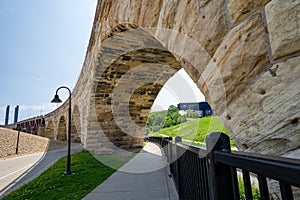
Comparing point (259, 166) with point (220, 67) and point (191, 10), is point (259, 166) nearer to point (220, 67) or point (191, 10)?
point (220, 67)

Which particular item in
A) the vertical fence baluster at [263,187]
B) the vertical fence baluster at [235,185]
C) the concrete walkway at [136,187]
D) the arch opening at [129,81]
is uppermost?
the arch opening at [129,81]

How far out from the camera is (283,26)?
0.79 meters

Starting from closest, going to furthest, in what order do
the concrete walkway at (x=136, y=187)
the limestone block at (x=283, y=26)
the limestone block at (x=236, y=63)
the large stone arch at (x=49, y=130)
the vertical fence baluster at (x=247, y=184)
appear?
1. the vertical fence baluster at (x=247, y=184)
2. the limestone block at (x=283, y=26)
3. the limestone block at (x=236, y=63)
4. the concrete walkway at (x=136, y=187)
5. the large stone arch at (x=49, y=130)

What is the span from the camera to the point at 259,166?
0.51 meters

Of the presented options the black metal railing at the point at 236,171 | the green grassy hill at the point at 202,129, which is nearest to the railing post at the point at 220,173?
the black metal railing at the point at 236,171

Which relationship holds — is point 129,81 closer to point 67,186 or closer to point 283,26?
point 67,186

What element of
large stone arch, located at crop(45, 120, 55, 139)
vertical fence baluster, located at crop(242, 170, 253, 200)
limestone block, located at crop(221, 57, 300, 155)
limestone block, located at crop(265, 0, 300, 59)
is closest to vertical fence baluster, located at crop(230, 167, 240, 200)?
vertical fence baluster, located at crop(242, 170, 253, 200)

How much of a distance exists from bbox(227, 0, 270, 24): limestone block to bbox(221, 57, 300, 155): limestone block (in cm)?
34

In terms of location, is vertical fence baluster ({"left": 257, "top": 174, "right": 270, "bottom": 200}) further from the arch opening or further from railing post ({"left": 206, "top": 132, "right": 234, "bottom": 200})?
the arch opening

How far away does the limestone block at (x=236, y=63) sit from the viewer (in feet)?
2.94

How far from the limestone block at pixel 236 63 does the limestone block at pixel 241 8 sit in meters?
0.05

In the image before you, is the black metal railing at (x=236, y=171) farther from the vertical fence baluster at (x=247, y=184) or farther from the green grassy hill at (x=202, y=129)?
the green grassy hill at (x=202, y=129)

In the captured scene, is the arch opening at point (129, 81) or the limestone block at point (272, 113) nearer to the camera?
the limestone block at point (272, 113)

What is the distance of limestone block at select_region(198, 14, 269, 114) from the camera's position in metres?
0.90
